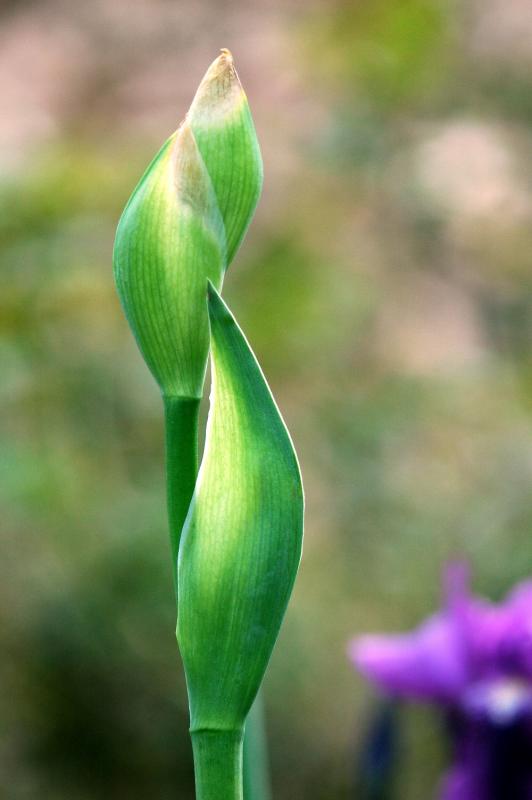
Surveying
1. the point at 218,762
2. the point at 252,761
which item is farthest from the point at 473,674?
the point at 218,762

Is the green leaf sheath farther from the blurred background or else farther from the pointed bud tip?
the blurred background

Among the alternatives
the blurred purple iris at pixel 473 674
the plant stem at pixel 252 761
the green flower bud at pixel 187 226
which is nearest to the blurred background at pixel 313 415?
the blurred purple iris at pixel 473 674

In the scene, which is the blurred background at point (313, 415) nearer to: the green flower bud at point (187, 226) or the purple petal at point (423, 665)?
the purple petal at point (423, 665)

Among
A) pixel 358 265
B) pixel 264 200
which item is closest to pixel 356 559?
pixel 358 265

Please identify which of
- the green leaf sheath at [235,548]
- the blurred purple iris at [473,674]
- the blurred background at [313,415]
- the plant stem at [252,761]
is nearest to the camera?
the green leaf sheath at [235,548]

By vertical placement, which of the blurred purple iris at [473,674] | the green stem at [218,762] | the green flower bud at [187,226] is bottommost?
the blurred purple iris at [473,674]

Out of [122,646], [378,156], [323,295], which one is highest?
[378,156]

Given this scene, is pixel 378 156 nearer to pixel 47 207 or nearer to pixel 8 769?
pixel 47 207

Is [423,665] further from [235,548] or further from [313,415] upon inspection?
[313,415]
